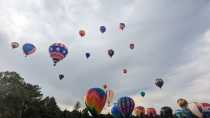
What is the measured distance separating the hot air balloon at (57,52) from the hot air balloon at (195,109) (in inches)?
1058

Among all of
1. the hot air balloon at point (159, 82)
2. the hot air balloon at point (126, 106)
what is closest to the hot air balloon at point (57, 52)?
the hot air balloon at point (126, 106)

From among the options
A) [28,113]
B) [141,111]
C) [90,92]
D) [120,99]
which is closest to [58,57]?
[90,92]

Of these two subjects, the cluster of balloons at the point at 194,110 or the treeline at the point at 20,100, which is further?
the treeline at the point at 20,100

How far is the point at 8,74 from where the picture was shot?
77938mm

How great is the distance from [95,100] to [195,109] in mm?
Result: 22064

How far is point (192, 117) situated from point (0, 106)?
115 feet

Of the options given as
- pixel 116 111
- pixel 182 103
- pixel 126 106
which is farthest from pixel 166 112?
pixel 126 106

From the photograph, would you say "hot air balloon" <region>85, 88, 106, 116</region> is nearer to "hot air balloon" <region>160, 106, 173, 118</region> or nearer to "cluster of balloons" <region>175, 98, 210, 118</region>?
"cluster of balloons" <region>175, 98, 210, 118</region>

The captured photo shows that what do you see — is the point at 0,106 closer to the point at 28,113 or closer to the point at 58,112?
the point at 28,113

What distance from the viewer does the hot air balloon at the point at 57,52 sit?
50156 mm

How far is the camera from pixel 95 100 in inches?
2055

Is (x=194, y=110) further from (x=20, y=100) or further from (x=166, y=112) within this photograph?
(x=166, y=112)

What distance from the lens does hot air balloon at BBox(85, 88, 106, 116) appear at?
2039 inches

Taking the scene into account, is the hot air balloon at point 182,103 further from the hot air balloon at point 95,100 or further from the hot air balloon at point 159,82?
the hot air balloon at point 95,100
